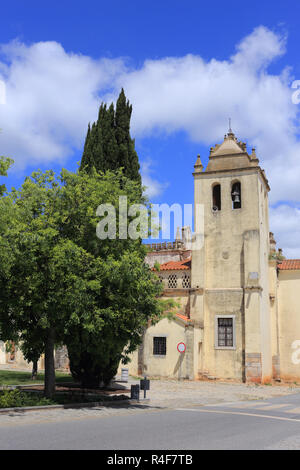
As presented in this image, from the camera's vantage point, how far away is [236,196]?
34.4 meters

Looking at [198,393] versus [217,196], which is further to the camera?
[217,196]

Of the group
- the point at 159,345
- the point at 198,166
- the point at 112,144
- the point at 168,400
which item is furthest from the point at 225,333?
the point at 112,144

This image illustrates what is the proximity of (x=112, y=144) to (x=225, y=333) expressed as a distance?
48.5 feet

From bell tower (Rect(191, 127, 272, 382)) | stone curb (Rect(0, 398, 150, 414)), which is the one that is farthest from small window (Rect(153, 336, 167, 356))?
stone curb (Rect(0, 398, 150, 414))

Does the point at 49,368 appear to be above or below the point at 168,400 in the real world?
above

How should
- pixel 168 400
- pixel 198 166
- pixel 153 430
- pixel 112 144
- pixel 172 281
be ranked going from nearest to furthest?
pixel 153 430, pixel 168 400, pixel 112 144, pixel 172 281, pixel 198 166

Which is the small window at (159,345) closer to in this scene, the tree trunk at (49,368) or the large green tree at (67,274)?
the large green tree at (67,274)

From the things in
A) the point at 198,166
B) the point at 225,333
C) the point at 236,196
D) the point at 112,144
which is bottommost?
the point at 225,333

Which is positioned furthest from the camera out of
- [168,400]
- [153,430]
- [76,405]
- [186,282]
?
[186,282]

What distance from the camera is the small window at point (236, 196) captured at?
113 feet

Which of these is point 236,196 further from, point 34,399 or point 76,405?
point 34,399

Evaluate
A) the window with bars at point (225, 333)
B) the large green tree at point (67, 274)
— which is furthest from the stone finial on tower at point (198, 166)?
the large green tree at point (67, 274)

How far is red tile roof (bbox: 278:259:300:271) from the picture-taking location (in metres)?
36.1

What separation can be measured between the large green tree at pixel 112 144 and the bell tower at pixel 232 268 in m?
8.44
